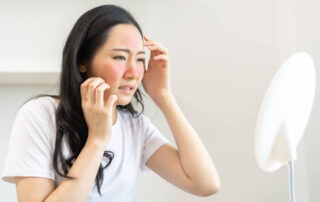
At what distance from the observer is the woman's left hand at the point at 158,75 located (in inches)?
46.3

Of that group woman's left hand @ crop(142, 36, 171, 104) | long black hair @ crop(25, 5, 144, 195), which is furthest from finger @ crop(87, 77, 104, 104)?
woman's left hand @ crop(142, 36, 171, 104)

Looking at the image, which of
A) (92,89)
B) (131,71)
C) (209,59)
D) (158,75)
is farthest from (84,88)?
(209,59)

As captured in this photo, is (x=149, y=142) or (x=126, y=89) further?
(x=149, y=142)

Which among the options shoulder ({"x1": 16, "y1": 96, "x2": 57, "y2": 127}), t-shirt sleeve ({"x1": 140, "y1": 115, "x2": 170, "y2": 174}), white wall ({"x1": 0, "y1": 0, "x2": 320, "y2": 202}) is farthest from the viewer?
white wall ({"x1": 0, "y1": 0, "x2": 320, "y2": 202})

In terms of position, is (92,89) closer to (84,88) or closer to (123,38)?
(84,88)

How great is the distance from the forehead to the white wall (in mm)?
514

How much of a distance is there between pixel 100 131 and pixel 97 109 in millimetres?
54

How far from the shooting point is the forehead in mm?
1026

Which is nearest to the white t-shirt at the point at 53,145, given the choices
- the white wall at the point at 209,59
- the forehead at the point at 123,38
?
the forehead at the point at 123,38

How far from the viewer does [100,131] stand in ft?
3.16

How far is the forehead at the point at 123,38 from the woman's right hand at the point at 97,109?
4.4 inches

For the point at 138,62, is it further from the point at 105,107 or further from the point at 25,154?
the point at 25,154

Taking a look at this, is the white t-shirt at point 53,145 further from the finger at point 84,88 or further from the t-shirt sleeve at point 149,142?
the finger at point 84,88

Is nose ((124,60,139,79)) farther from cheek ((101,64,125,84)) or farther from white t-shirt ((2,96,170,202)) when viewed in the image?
white t-shirt ((2,96,170,202))
